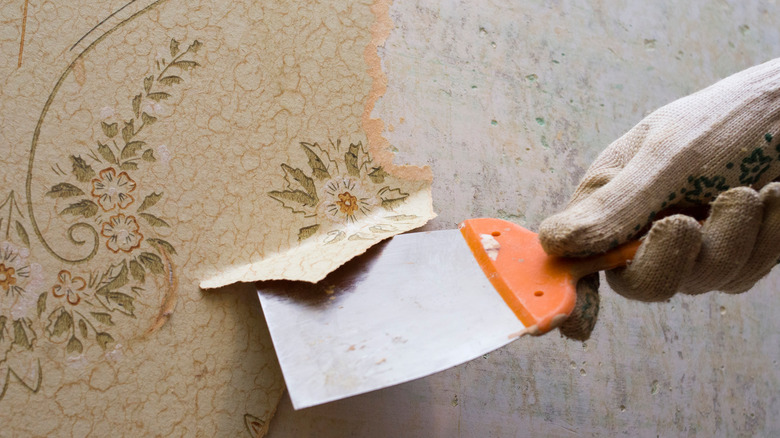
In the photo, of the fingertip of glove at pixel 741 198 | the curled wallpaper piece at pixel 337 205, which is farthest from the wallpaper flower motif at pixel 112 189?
the fingertip of glove at pixel 741 198

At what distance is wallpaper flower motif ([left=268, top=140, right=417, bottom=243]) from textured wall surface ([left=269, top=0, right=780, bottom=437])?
84 millimetres

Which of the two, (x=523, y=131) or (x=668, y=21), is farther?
(x=668, y=21)

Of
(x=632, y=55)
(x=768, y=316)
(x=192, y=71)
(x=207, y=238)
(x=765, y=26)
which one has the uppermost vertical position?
(x=192, y=71)

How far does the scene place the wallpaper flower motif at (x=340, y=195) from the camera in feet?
2.92

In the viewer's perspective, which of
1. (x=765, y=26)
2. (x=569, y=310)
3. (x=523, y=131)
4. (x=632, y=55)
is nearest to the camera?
(x=569, y=310)

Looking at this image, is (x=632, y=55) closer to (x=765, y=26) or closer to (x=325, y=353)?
(x=765, y=26)

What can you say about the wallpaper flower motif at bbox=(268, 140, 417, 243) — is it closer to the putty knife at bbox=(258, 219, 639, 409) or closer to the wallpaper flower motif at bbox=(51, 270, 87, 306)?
the putty knife at bbox=(258, 219, 639, 409)

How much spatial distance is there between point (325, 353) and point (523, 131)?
0.65 metres

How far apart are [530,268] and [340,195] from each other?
0.33m

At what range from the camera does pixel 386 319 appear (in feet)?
2.34

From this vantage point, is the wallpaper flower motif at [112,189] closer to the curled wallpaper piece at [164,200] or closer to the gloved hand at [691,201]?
the curled wallpaper piece at [164,200]

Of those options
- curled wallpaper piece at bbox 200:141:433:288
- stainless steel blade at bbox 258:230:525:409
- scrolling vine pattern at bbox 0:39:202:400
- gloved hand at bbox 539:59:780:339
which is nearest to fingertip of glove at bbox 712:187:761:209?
gloved hand at bbox 539:59:780:339

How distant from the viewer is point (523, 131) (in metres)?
1.15

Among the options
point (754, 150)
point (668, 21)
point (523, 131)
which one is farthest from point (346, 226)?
point (668, 21)
